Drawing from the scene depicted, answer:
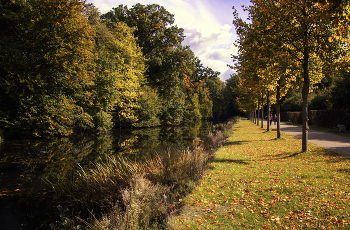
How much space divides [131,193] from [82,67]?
673 inches

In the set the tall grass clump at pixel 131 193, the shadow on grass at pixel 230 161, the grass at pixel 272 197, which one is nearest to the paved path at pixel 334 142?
the grass at pixel 272 197

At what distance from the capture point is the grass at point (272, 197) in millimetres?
4426

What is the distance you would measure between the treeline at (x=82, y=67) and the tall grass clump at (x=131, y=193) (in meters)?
14.1

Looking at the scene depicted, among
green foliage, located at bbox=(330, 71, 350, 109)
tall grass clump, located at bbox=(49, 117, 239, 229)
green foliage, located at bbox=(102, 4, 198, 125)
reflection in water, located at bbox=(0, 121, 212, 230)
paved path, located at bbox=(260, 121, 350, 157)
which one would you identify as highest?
green foliage, located at bbox=(102, 4, 198, 125)

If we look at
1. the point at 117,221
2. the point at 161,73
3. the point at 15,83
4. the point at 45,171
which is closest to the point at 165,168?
the point at 117,221

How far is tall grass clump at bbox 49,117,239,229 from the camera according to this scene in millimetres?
4516

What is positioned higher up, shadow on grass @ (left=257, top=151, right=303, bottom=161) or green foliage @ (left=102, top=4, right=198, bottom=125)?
green foliage @ (left=102, top=4, right=198, bottom=125)

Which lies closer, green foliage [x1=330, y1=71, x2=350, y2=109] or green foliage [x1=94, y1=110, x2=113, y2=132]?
green foliage [x1=330, y1=71, x2=350, y2=109]

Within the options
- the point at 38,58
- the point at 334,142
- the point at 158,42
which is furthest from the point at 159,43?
the point at 334,142

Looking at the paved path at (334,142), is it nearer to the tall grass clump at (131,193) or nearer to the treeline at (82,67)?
the tall grass clump at (131,193)

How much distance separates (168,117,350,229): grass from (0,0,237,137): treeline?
1615cm

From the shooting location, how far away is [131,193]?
15.9ft

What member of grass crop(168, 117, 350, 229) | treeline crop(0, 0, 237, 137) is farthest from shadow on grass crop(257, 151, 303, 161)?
treeline crop(0, 0, 237, 137)

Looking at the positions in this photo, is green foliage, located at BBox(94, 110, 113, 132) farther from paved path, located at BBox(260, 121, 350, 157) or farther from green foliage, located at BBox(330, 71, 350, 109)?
green foliage, located at BBox(330, 71, 350, 109)
